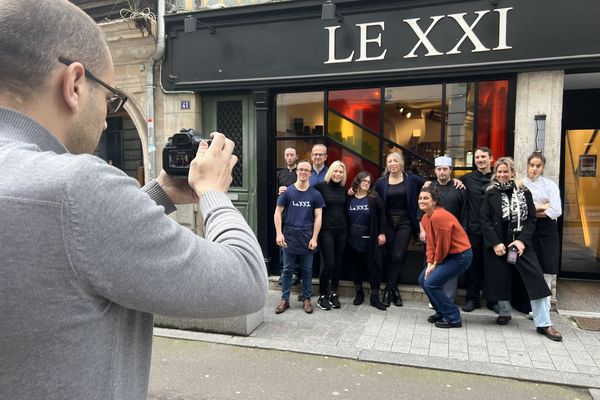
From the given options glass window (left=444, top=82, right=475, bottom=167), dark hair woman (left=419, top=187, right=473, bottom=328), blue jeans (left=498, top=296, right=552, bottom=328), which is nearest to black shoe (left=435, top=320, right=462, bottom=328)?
dark hair woman (left=419, top=187, right=473, bottom=328)

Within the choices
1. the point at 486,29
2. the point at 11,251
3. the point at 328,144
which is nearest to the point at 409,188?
the point at 328,144

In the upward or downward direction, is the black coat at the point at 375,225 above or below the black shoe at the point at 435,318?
above

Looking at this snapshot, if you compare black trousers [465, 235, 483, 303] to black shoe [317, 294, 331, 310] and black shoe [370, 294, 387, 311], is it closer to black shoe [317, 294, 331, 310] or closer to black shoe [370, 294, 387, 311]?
black shoe [370, 294, 387, 311]

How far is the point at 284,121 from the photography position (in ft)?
24.5

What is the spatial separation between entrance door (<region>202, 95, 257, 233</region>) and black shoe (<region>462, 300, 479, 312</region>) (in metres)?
3.54

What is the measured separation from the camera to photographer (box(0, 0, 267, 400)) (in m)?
0.80

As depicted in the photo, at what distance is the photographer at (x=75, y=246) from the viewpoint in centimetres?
80

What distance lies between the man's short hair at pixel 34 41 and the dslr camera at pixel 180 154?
18.2 inches

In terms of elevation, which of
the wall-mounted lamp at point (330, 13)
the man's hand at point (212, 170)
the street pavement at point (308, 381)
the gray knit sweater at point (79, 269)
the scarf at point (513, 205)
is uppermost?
the wall-mounted lamp at point (330, 13)

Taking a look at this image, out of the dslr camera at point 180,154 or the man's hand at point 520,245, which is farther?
the man's hand at point 520,245

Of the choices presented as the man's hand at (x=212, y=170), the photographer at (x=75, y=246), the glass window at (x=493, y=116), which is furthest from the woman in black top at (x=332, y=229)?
the photographer at (x=75, y=246)

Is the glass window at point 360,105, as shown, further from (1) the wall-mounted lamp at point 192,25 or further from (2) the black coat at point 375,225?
(1) the wall-mounted lamp at point 192,25

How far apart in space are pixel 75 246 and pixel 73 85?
1.16 feet

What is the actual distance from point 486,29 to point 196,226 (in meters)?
5.45
